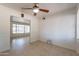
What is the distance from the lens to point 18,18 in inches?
113

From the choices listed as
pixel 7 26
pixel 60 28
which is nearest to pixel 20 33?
pixel 7 26

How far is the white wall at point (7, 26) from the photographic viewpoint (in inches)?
96.1

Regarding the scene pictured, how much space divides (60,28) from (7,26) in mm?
1634

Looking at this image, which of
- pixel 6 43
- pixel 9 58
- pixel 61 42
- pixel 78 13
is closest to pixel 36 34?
pixel 61 42

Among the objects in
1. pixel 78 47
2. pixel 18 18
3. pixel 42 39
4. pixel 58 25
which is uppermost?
pixel 18 18

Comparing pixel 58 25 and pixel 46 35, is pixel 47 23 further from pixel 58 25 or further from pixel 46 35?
pixel 58 25

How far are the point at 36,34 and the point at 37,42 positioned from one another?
0.24 meters

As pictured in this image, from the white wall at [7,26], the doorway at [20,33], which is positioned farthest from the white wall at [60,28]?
the doorway at [20,33]

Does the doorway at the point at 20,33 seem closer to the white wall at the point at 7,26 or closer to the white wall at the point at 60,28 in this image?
the white wall at the point at 7,26

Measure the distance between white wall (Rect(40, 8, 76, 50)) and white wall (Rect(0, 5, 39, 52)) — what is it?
0.64 ft

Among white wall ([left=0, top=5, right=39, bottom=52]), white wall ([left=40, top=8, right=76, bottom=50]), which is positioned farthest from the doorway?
white wall ([left=40, top=8, right=76, bottom=50])

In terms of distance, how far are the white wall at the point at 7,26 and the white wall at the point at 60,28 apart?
0.20 metres

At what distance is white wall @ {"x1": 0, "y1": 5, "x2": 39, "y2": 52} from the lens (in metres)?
2.44

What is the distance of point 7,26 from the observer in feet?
9.12
